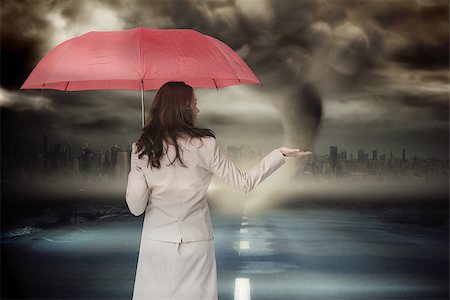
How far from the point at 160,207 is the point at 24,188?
19126mm

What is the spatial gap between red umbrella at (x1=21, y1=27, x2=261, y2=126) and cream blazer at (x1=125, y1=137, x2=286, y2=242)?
2.61ft

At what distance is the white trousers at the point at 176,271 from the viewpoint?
3961mm

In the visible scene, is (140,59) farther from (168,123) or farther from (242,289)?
(242,289)

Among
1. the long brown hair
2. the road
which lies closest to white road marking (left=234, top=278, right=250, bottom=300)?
the road

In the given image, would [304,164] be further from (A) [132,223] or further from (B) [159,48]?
(B) [159,48]

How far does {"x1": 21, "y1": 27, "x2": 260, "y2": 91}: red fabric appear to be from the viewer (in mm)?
4629

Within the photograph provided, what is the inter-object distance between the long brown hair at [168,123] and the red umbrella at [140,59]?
69 centimetres

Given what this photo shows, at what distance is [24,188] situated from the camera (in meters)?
22.4

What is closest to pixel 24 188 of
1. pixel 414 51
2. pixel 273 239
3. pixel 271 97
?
pixel 271 97

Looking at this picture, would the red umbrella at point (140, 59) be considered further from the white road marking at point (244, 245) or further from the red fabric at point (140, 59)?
the white road marking at point (244, 245)

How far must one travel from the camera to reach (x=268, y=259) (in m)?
12.2

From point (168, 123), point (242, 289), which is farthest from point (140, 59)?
point (242, 289)

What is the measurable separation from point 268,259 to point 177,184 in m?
8.43

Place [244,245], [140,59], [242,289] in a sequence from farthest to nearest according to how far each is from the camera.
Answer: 1. [244,245]
2. [242,289]
3. [140,59]
